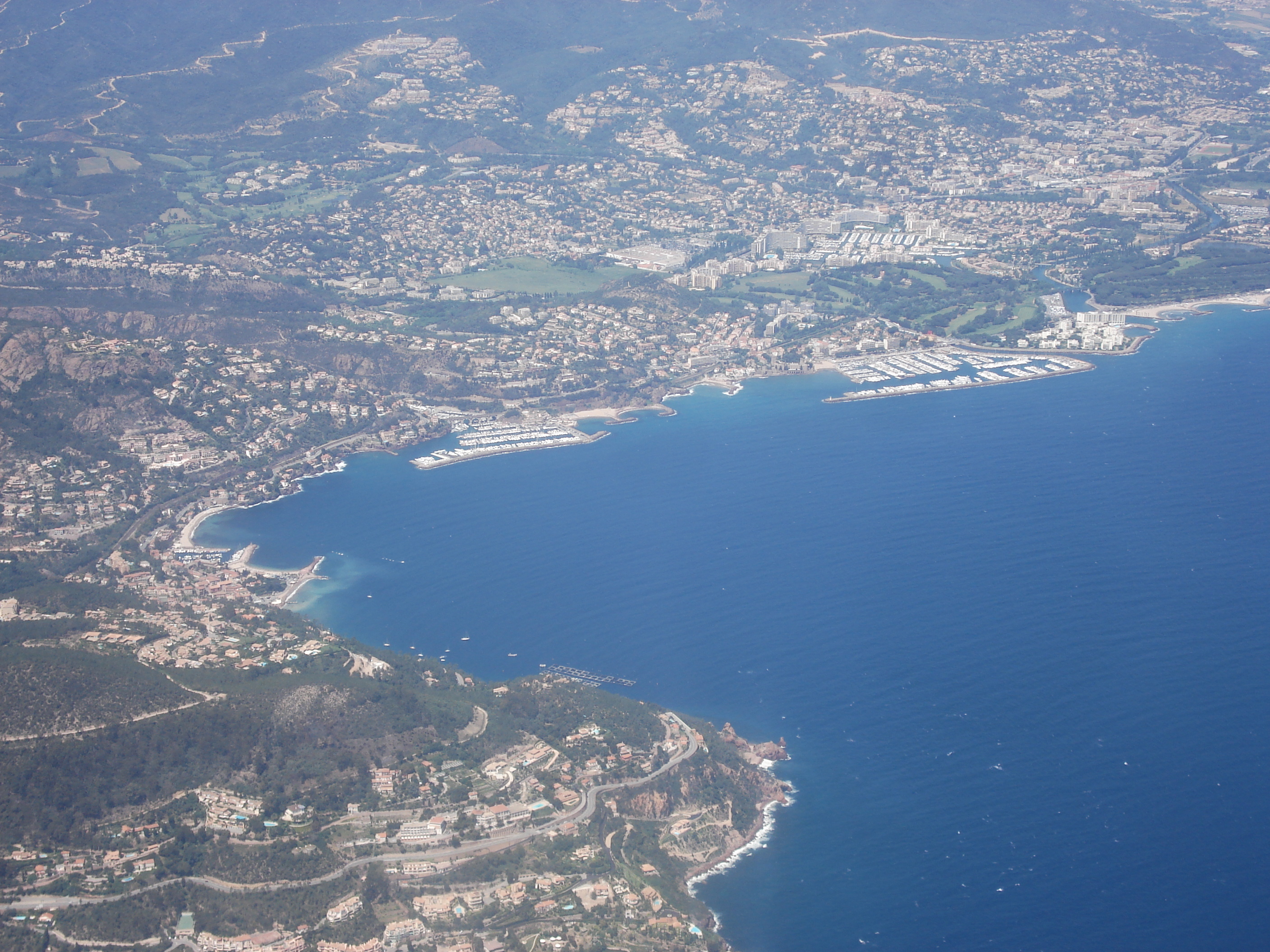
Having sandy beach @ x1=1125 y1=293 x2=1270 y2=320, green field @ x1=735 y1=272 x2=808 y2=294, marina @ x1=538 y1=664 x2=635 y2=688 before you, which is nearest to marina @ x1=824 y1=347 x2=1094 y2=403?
sandy beach @ x1=1125 y1=293 x2=1270 y2=320

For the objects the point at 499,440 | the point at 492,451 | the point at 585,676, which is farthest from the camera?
the point at 499,440

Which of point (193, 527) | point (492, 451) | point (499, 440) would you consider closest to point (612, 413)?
point (499, 440)

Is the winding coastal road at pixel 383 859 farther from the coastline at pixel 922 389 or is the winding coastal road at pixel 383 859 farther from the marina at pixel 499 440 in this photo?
the coastline at pixel 922 389

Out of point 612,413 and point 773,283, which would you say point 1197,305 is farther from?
point 612,413

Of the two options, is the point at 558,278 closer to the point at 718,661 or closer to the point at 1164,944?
the point at 718,661

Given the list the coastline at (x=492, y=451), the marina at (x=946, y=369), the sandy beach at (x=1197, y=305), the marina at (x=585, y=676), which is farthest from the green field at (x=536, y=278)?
the marina at (x=585, y=676)
